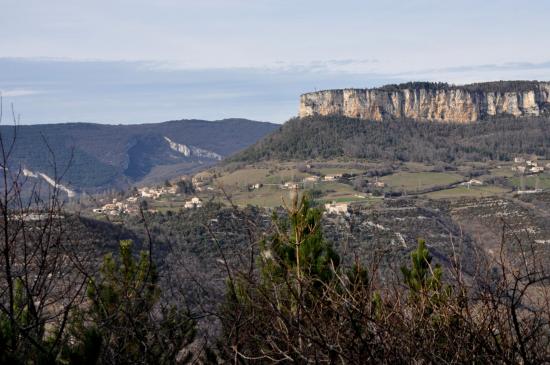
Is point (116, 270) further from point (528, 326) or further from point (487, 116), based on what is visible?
point (487, 116)

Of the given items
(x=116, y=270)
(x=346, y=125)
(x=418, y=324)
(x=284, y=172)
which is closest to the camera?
(x=418, y=324)

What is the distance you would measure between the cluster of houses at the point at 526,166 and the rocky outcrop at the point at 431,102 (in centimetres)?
2659

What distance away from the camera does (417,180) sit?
238 feet

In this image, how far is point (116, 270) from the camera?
37.0 feet

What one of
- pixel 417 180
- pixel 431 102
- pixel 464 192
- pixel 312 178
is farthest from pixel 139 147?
pixel 464 192

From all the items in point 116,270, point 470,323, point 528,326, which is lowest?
point 116,270

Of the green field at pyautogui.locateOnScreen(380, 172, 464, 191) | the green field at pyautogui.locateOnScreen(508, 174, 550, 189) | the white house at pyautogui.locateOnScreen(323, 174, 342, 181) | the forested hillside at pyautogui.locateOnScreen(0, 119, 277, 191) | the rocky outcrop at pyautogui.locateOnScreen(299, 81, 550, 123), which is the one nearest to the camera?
the green field at pyautogui.locateOnScreen(508, 174, 550, 189)

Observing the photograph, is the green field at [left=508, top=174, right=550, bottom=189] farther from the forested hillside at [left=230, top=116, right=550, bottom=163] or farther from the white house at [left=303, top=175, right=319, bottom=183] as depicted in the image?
the white house at [left=303, top=175, right=319, bottom=183]

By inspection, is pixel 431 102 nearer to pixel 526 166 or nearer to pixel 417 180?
pixel 526 166

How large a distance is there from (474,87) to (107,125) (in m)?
101

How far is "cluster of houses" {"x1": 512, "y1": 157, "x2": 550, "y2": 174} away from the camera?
78.2 m

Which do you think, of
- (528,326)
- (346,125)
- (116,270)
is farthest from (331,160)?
(528,326)

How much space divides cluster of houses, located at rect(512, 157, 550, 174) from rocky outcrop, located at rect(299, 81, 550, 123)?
26595 mm

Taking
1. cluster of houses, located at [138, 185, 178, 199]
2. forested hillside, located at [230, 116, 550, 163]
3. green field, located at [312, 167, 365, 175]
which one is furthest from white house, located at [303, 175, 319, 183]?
forested hillside, located at [230, 116, 550, 163]
